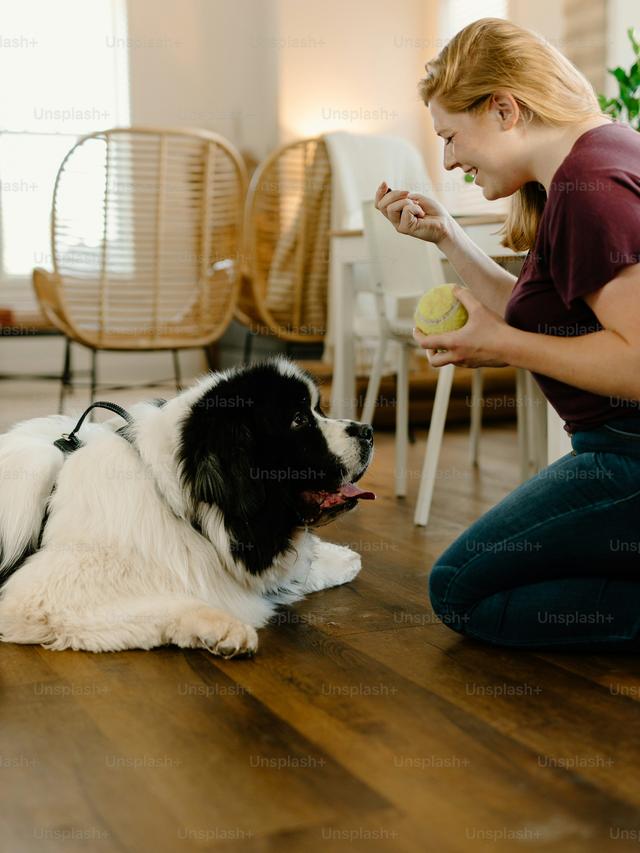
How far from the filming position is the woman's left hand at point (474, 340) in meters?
1.63

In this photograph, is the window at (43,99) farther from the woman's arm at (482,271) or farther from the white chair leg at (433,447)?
the woman's arm at (482,271)

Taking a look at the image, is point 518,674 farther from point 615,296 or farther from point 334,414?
point 334,414

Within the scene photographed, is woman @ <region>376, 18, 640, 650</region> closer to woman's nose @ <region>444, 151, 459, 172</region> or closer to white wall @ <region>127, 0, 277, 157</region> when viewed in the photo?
woman's nose @ <region>444, 151, 459, 172</region>

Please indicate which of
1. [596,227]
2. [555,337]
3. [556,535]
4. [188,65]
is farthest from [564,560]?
[188,65]

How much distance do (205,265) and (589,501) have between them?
2819 mm

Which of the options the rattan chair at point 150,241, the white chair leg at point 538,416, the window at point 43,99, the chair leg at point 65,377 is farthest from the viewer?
the window at point 43,99

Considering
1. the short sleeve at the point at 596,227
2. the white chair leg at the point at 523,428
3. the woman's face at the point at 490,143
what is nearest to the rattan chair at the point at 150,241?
the white chair leg at the point at 523,428

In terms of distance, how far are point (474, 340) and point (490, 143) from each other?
355 mm

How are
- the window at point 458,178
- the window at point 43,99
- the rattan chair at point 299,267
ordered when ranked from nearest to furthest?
the rattan chair at point 299,267 → the window at point 458,178 → the window at point 43,99

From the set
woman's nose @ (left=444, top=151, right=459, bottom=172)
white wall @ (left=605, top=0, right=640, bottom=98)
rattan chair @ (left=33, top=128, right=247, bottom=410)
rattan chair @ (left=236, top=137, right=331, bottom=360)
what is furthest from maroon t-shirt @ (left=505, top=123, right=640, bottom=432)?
white wall @ (left=605, top=0, right=640, bottom=98)

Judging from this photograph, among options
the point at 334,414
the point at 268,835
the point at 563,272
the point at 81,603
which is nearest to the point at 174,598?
the point at 81,603

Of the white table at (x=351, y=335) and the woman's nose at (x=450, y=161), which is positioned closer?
the woman's nose at (x=450, y=161)

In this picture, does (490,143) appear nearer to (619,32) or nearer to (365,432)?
(365,432)

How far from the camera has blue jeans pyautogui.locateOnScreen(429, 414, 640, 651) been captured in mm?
1665
